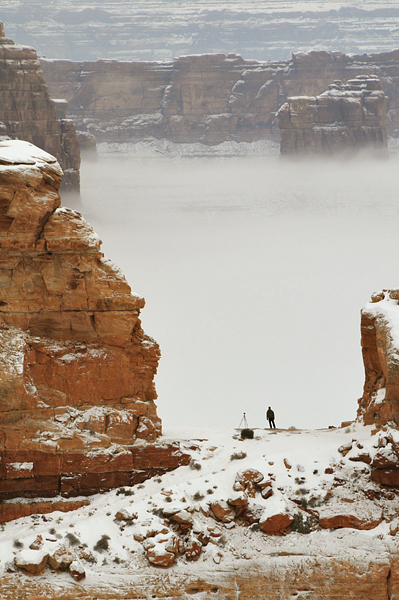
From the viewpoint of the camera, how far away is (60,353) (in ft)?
84.7

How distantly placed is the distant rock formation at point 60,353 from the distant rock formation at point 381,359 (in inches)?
278

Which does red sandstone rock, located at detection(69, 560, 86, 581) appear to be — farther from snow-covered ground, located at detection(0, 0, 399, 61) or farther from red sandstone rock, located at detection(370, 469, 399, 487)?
snow-covered ground, located at detection(0, 0, 399, 61)

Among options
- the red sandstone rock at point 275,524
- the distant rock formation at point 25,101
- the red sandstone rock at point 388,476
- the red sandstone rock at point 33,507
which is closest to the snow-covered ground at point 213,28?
the distant rock formation at point 25,101

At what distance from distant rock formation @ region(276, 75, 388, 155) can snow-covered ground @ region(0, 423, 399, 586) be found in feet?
297

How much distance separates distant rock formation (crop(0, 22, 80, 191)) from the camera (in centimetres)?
A: 7150

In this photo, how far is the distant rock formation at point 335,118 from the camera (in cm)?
10906

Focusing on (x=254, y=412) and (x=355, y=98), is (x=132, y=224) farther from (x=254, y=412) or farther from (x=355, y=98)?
(x=254, y=412)

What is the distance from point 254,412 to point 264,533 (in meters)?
27.2

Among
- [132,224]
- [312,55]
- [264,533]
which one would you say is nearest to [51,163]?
[264,533]

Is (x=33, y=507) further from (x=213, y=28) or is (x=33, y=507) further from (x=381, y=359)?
(x=213, y=28)

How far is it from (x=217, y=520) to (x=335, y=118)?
9550cm

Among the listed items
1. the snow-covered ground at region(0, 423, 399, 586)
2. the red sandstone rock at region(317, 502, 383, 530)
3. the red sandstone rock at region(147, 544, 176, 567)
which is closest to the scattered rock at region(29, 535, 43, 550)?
the snow-covered ground at region(0, 423, 399, 586)

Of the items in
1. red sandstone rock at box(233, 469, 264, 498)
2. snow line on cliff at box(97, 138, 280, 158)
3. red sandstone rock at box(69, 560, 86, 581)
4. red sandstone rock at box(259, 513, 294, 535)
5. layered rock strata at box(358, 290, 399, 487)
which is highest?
snow line on cliff at box(97, 138, 280, 158)

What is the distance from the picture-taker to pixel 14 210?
2475 centimetres
